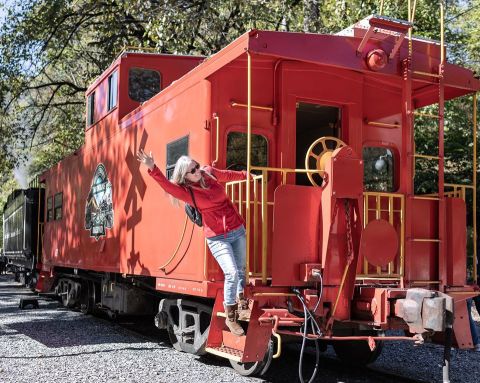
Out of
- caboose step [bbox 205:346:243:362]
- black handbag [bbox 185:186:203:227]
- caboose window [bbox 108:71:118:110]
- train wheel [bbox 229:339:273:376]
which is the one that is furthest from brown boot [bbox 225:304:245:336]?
caboose window [bbox 108:71:118:110]

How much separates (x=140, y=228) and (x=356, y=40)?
3510mm

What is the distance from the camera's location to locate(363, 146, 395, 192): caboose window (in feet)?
22.3

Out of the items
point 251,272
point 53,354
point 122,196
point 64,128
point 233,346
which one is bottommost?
point 53,354

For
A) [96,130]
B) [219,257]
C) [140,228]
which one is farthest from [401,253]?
[96,130]

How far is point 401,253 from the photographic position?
558 centimetres

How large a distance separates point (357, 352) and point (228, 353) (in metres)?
2.27

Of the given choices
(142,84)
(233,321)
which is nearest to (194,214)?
(233,321)

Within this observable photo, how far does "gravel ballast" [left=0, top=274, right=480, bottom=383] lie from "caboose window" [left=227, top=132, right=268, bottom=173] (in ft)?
7.07

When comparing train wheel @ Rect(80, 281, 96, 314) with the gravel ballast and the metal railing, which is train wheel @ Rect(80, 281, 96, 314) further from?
the metal railing

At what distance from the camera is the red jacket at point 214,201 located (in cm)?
531

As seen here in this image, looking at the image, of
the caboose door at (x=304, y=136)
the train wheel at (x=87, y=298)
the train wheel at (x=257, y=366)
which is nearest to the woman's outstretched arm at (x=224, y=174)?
the caboose door at (x=304, y=136)

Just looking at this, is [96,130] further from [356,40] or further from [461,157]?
[461,157]

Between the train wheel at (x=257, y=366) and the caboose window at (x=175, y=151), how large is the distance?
85.6 inches

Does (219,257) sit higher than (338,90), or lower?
lower
